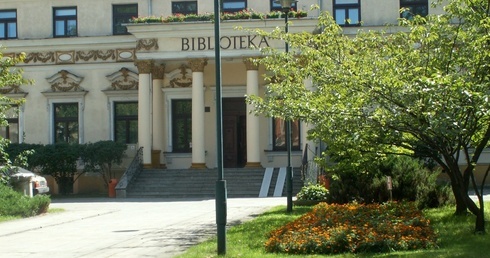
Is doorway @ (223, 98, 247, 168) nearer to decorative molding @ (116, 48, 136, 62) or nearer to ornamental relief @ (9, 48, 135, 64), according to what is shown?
decorative molding @ (116, 48, 136, 62)

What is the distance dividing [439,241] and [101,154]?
24.8 meters

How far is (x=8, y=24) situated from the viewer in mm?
39562

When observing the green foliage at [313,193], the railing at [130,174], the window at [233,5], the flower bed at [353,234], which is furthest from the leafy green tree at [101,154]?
the flower bed at [353,234]

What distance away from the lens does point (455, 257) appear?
1129 centimetres

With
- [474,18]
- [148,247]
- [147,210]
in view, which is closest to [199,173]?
[147,210]

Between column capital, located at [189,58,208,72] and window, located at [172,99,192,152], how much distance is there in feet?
12.2

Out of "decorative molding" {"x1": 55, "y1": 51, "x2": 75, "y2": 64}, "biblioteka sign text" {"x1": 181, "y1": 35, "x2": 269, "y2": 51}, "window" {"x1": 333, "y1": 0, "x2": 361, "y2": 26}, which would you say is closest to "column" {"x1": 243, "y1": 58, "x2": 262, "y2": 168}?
"biblioteka sign text" {"x1": 181, "y1": 35, "x2": 269, "y2": 51}

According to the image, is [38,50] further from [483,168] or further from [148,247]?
[148,247]

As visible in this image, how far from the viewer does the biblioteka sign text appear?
33.9 metres

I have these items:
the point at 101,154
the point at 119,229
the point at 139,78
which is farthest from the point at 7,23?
the point at 119,229

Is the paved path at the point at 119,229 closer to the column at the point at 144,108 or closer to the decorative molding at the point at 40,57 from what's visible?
the column at the point at 144,108

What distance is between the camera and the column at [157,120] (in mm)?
36425

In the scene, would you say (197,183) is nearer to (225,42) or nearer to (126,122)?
(225,42)

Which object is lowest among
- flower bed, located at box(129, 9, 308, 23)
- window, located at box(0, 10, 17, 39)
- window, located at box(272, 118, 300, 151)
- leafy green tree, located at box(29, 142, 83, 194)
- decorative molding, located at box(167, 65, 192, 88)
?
leafy green tree, located at box(29, 142, 83, 194)
